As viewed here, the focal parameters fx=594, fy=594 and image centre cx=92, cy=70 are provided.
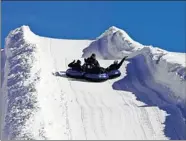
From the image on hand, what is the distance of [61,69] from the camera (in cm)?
2547

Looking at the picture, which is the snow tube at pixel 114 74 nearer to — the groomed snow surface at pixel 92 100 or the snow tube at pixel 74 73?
the groomed snow surface at pixel 92 100

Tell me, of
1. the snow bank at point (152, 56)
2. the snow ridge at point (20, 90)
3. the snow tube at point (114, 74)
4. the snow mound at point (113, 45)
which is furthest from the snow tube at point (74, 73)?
the snow mound at point (113, 45)

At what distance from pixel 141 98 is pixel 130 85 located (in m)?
2.06

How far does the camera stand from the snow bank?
67.6 feet

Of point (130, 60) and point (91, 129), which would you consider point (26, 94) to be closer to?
point (91, 129)

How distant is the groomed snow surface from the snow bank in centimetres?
5

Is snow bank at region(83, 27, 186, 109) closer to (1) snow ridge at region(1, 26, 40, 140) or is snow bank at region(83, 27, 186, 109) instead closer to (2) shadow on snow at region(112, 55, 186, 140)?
(2) shadow on snow at region(112, 55, 186, 140)

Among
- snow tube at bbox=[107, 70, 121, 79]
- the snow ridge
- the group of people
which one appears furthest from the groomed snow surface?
the group of people

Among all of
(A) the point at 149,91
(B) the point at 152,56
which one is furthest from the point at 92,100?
(B) the point at 152,56

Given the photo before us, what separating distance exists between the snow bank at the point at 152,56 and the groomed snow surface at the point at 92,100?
0.16ft

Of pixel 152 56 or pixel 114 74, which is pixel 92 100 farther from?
pixel 152 56

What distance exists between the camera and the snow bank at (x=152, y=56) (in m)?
20.6

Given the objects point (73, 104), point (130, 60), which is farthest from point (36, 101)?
point (130, 60)

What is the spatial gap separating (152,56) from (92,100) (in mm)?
5502
